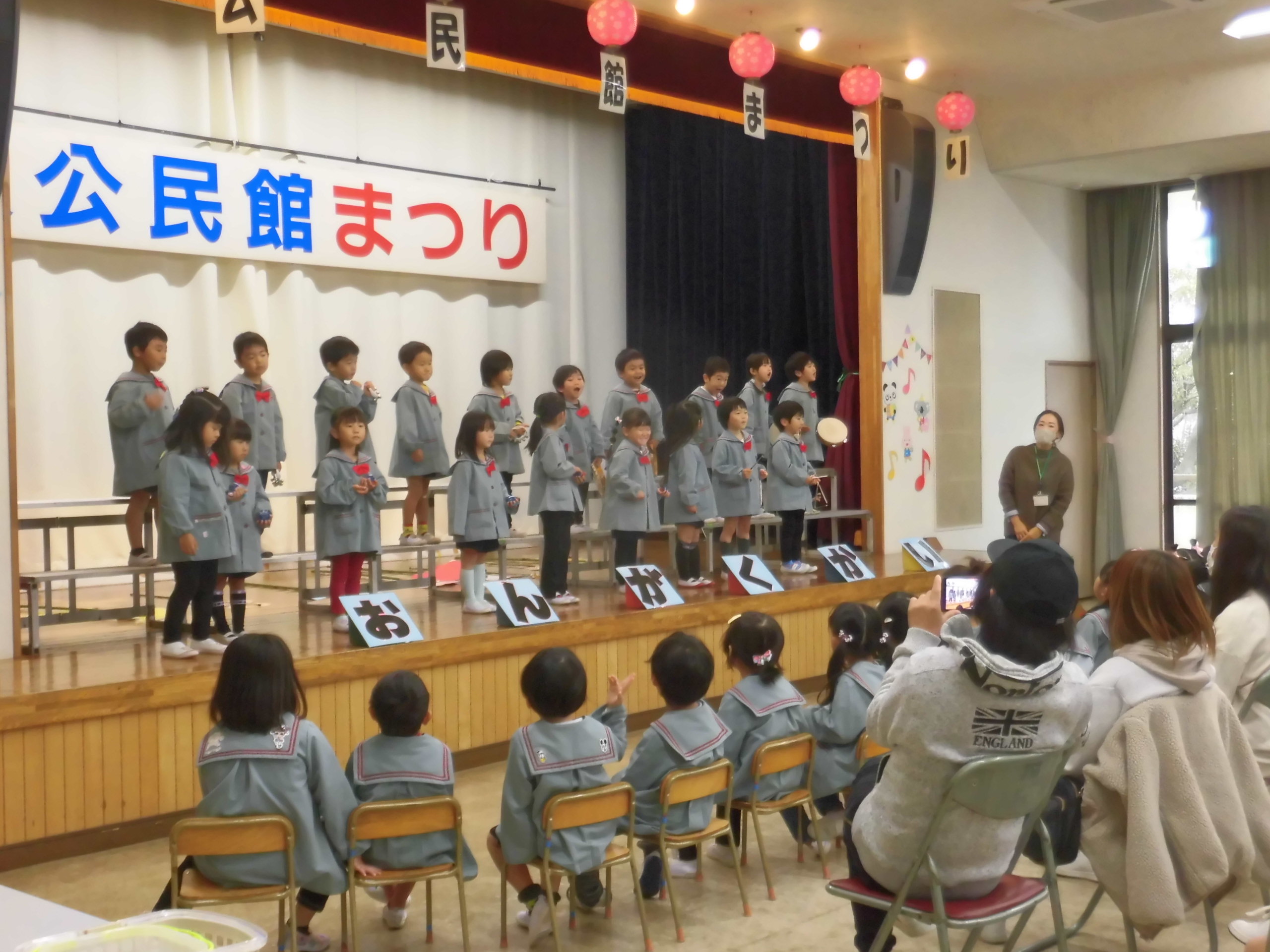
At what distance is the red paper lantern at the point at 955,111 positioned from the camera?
755cm

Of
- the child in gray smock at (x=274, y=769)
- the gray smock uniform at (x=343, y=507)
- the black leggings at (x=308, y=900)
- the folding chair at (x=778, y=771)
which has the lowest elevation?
the black leggings at (x=308, y=900)

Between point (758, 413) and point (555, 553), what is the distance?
2109 millimetres

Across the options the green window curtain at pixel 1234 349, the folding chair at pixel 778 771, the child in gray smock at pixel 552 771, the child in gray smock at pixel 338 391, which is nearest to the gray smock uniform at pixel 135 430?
the child in gray smock at pixel 338 391

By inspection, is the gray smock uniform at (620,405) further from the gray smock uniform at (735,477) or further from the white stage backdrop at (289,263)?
the white stage backdrop at (289,263)

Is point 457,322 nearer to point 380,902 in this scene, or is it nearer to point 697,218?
point 697,218

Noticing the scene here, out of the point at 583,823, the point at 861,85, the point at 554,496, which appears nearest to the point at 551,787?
the point at 583,823

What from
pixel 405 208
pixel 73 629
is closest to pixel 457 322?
pixel 405 208

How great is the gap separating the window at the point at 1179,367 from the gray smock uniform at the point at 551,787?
751 cm

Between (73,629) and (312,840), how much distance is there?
2842 millimetres

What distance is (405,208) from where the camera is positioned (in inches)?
310

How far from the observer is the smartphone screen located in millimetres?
2975

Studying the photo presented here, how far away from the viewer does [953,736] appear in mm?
2295

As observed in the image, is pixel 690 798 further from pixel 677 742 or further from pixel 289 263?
pixel 289 263

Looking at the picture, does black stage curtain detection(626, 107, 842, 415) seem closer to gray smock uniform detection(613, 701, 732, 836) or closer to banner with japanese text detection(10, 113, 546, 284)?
banner with japanese text detection(10, 113, 546, 284)
